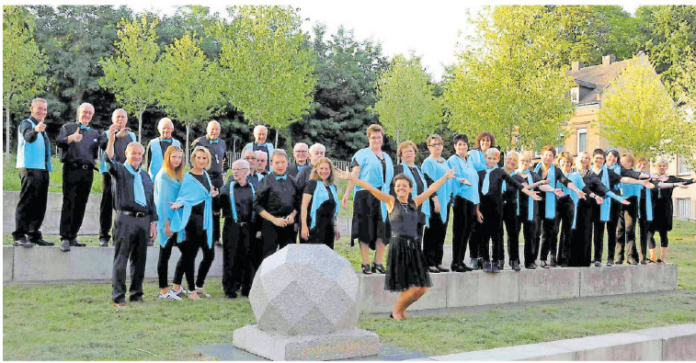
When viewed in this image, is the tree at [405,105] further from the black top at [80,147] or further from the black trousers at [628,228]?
the black top at [80,147]

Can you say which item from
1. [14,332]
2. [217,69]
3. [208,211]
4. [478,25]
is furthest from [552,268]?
[217,69]

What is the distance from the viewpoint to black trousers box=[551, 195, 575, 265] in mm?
11422

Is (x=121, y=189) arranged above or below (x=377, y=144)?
below

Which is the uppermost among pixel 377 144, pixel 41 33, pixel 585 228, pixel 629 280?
pixel 41 33

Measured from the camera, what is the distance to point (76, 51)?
42562mm

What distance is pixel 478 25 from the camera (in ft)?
96.1

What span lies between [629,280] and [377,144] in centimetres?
562

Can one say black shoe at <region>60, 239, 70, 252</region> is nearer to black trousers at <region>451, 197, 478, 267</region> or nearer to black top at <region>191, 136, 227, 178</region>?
black top at <region>191, 136, 227, 178</region>

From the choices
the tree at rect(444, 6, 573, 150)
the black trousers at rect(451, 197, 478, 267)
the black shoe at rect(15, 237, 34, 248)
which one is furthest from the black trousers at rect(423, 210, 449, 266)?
the tree at rect(444, 6, 573, 150)

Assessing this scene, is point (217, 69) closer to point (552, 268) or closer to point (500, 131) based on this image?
point (500, 131)

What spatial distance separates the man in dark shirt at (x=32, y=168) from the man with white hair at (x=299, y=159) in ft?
10.9

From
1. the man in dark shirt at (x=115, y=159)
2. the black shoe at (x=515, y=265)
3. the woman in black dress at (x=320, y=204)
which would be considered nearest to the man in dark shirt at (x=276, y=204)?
the woman in black dress at (x=320, y=204)

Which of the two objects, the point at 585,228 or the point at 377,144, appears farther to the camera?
the point at 585,228

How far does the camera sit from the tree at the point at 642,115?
105 feet
